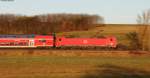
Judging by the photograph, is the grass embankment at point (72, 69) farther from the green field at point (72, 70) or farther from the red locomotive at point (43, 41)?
the red locomotive at point (43, 41)

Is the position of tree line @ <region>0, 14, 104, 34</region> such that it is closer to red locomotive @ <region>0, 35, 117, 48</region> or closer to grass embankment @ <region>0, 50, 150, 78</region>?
red locomotive @ <region>0, 35, 117, 48</region>

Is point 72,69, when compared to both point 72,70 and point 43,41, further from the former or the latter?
point 43,41

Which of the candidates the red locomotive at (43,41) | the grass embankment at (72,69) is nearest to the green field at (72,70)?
the grass embankment at (72,69)

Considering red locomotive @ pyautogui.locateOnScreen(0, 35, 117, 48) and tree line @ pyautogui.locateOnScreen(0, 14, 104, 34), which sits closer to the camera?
red locomotive @ pyautogui.locateOnScreen(0, 35, 117, 48)

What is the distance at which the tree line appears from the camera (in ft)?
341

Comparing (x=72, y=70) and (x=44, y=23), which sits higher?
(x=44, y=23)

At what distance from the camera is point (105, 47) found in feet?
192

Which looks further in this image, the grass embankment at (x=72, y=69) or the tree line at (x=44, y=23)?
the tree line at (x=44, y=23)

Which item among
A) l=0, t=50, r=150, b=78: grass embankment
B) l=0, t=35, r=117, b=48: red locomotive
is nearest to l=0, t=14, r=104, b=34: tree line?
l=0, t=35, r=117, b=48: red locomotive

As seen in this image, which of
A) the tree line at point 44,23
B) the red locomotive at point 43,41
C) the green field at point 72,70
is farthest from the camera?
the tree line at point 44,23

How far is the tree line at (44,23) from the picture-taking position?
10394 centimetres

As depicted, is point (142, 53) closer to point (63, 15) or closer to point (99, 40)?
point (99, 40)

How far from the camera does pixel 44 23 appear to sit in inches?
4385

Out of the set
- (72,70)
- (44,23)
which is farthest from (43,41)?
(44,23)
